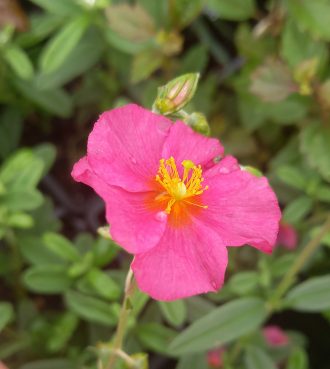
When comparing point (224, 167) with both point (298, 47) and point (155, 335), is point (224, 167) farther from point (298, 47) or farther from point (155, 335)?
point (298, 47)

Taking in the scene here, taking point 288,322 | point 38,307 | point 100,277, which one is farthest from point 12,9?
point 288,322

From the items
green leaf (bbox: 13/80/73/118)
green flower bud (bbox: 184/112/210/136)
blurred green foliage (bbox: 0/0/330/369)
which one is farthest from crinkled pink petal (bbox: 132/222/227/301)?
green leaf (bbox: 13/80/73/118)

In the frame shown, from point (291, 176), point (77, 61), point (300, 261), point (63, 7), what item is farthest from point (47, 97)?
point (300, 261)

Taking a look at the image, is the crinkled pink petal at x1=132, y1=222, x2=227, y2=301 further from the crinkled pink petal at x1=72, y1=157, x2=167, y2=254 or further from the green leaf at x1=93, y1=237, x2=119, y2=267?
the green leaf at x1=93, y1=237, x2=119, y2=267

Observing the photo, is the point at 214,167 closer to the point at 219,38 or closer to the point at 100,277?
the point at 100,277

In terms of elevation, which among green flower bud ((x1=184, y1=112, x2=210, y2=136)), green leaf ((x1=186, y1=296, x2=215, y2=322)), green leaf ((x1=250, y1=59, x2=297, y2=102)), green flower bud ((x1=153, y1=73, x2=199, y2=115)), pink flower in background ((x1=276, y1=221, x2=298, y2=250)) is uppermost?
green flower bud ((x1=153, y1=73, x2=199, y2=115))

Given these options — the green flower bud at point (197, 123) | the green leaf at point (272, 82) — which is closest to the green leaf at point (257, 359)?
the green leaf at point (272, 82)

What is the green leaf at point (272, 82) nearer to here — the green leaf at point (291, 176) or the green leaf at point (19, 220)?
the green leaf at point (291, 176)
